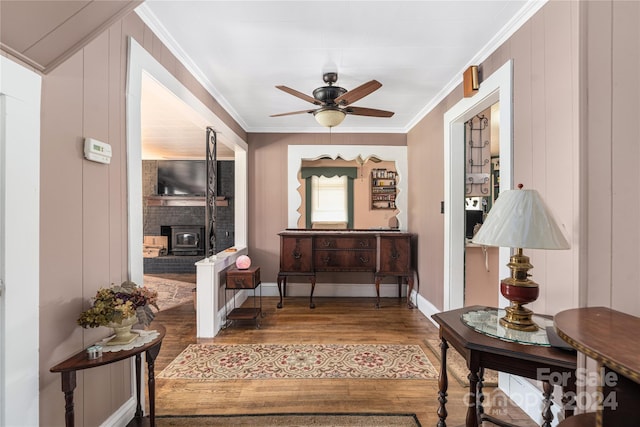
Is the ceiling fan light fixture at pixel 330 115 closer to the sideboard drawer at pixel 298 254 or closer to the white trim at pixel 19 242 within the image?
Result: the sideboard drawer at pixel 298 254

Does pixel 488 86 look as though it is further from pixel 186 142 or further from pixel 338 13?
pixel 186 142

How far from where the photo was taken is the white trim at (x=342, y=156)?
14.5 ft

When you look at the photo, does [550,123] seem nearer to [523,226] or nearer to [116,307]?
[523,226]

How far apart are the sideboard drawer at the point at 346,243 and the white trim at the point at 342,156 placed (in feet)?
1.96

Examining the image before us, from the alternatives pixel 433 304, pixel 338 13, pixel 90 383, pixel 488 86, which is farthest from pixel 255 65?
pixel 433 304

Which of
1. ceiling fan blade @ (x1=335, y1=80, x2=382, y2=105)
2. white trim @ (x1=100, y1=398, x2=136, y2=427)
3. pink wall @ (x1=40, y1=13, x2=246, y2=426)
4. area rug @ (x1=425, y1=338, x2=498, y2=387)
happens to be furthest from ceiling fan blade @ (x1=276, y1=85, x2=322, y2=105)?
area rug @ (x1=425, y1=338, x2=498, y2=387)

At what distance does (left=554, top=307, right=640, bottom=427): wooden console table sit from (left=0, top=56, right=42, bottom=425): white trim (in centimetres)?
176

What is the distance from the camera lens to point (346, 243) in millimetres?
4020

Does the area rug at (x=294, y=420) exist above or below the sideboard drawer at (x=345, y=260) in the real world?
below

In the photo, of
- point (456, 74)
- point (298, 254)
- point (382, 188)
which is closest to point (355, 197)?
point (382, 188)

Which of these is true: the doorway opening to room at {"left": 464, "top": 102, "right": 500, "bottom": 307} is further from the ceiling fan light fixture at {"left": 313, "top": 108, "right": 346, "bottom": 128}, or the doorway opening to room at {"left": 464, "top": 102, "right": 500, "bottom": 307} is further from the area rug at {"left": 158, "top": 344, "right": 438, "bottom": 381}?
the ceiling fan light fixture at {"left": 313, "top": 108, "right": 346, "bottom": 128}

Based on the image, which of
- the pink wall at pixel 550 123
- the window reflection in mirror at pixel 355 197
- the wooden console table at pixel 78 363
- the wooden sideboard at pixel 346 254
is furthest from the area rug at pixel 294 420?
the window reflection in mirror at pixel 355 197

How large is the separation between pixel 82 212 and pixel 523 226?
1.96 meters

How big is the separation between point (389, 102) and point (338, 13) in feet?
5.52
